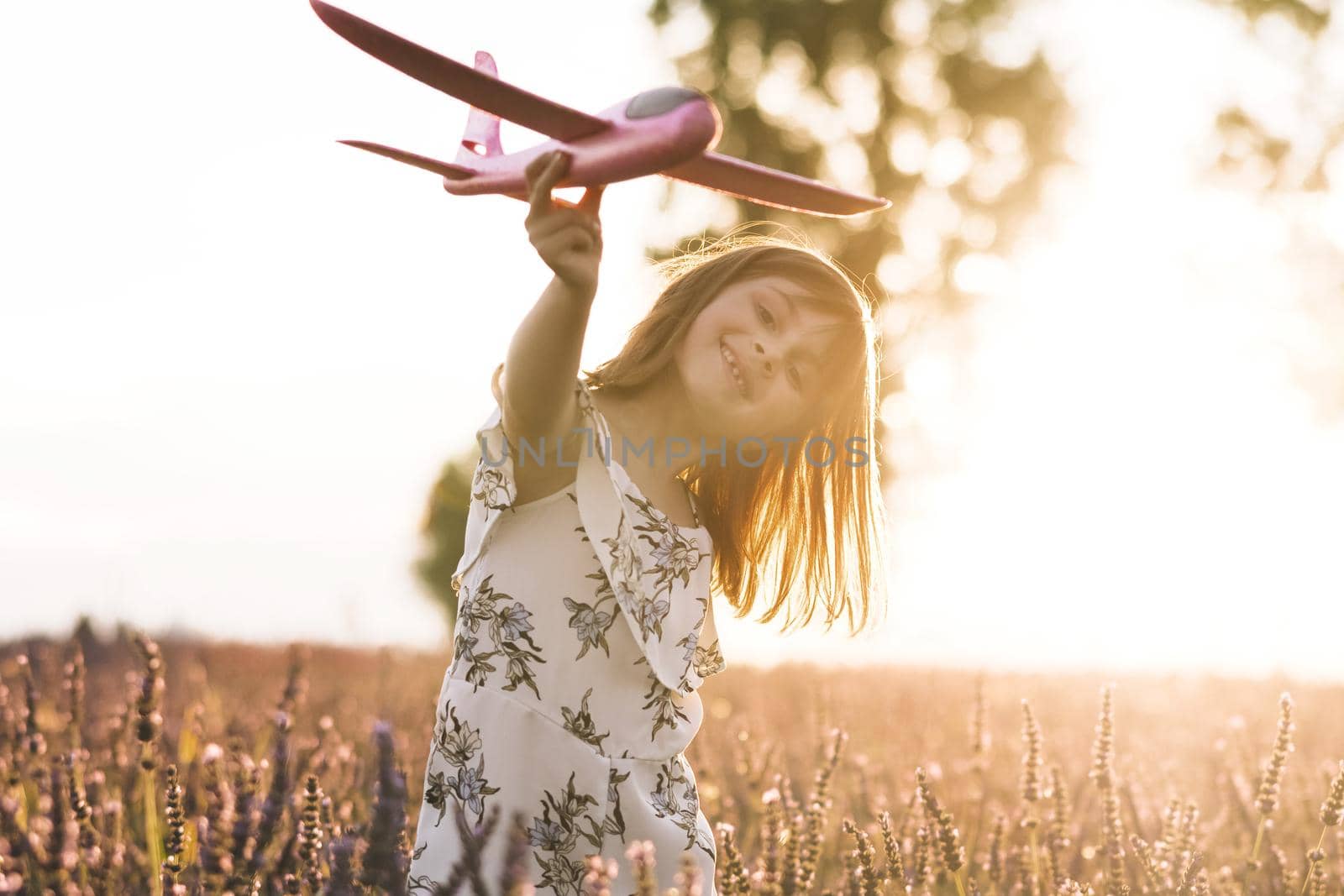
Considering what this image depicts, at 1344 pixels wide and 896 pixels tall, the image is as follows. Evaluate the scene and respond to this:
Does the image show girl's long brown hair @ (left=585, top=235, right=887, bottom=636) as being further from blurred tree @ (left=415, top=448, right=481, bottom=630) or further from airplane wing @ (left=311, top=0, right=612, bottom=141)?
blurred tree @ (left=415, top=448, right=481, bottom=630)

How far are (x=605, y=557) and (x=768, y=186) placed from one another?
669mm

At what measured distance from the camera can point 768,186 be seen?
177 centimetres

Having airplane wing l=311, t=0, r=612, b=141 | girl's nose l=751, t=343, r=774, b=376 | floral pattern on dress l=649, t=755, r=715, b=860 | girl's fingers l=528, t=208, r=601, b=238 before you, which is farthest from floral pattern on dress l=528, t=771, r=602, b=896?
airplane wing l=311, t=0, r=612, b=141

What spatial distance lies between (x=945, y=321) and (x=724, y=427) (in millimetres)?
10191

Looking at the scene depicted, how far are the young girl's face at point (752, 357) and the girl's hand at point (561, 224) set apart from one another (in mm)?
585

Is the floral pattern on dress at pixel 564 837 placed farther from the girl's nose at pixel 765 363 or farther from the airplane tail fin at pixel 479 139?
the airplane tail fin at pixel 479 139

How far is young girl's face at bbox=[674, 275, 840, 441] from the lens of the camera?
209 centimetres

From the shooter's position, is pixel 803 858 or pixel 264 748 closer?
pixel 803 858

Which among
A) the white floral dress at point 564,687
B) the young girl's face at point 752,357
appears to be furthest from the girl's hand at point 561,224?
the young girl's face at point 752,357

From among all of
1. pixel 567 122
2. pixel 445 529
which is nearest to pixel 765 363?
pixel 567 122

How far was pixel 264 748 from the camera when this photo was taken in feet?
11.5

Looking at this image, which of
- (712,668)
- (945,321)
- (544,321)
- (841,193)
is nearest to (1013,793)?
(712,668)

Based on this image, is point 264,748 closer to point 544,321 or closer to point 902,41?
point 544,321

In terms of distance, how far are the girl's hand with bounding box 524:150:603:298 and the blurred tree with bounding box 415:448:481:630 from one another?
834 centimetres
